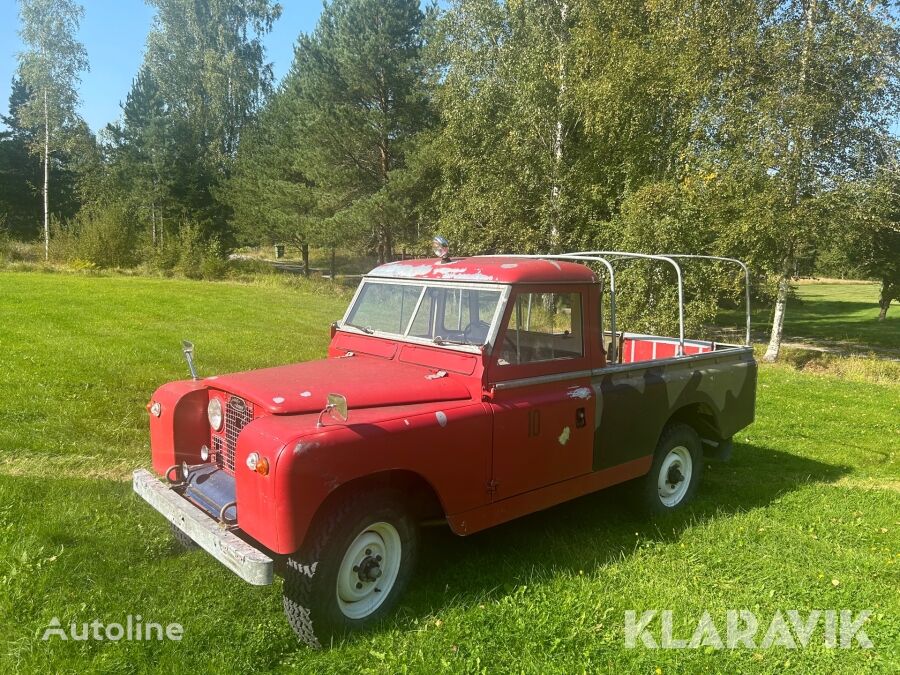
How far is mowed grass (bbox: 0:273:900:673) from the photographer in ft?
11.3

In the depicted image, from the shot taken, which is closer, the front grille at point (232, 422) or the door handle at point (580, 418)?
the front grille at point (232, 422)

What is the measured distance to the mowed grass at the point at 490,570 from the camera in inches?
136

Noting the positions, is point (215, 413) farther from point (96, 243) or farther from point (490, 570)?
point (96, 243)

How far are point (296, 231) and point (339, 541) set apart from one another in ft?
81.0

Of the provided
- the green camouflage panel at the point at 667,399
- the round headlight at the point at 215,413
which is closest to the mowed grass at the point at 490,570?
the green camouflage panel at the point at 667,399

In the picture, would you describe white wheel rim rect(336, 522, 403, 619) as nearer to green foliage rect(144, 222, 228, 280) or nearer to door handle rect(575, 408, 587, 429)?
door handle rect(575, 408, 587, 429)

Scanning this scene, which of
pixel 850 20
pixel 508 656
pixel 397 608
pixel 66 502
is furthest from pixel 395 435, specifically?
pixel 850 20

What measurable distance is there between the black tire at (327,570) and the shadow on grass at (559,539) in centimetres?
52

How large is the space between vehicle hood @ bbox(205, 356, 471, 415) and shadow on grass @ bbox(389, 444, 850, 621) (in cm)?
124

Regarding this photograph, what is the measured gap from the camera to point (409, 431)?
3596 mm

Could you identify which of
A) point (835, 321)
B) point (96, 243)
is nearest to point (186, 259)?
point (96, 243)

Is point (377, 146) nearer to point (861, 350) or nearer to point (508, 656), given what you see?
point (861, 350)

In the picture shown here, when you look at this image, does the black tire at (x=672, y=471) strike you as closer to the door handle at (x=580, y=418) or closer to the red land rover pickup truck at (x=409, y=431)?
the red land rover pickup truck at (x=409, y=431)

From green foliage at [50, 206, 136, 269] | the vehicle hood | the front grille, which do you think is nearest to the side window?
the vehicle hood
